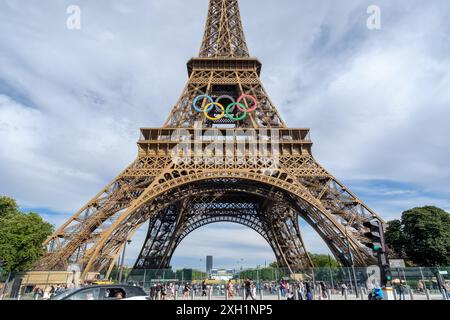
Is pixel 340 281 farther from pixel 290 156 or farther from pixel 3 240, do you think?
pixel 3 240

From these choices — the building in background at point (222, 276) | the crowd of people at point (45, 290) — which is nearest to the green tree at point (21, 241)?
the crowd of people at point (45, 290)

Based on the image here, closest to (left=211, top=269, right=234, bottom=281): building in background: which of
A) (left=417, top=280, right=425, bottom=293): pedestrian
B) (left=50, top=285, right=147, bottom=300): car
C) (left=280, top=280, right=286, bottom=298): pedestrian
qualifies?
(left=280, top=280, right=286, bottom=298): pedestrian

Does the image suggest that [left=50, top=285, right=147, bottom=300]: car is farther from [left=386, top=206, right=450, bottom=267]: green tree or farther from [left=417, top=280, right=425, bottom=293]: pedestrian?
[left=386, top=206, right=450, bottom=267]: green tree

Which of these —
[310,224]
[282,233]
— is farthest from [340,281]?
[282,233]

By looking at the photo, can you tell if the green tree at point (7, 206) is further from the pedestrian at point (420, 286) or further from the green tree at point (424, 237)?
the green tree at point (424, 237)

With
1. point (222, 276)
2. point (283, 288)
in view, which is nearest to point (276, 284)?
point (283, 288)
